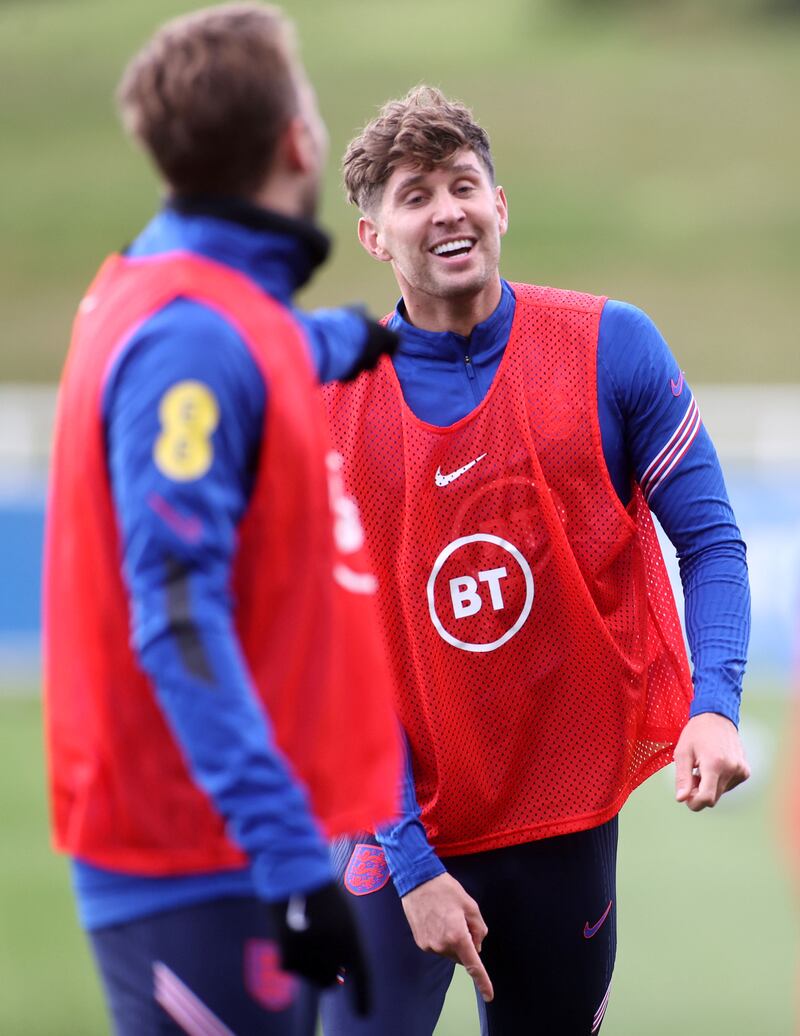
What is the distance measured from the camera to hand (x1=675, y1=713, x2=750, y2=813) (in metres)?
2.54

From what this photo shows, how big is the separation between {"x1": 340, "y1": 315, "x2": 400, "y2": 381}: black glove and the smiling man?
0.56m

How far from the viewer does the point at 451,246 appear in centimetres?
288

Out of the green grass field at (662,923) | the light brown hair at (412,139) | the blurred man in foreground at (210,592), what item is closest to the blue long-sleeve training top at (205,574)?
the blurred man in foreground at (210,592)

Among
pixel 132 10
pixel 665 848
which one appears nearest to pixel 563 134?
pixel 132 10

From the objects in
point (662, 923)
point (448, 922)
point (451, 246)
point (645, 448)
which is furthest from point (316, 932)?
point (662, 923)

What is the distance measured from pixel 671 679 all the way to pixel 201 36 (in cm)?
151

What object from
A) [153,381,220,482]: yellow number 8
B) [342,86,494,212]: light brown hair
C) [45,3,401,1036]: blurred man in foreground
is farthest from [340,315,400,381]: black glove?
[342,86,494,212]: light brown hair

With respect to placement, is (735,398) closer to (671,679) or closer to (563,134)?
(671,679)

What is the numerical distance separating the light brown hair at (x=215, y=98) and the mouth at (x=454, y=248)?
895 mm

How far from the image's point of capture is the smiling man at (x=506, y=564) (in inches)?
113

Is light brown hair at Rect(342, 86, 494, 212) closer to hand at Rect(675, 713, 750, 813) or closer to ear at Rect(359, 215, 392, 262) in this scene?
ear at Rect(359, 215, 392, 262)

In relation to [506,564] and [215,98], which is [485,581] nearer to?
[506,564]

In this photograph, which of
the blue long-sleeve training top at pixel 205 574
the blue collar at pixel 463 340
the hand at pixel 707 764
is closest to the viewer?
the blue long-sleeve training top at pixel 205 574

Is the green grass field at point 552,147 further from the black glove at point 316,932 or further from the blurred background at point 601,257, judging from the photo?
the black glove at point 316,932
